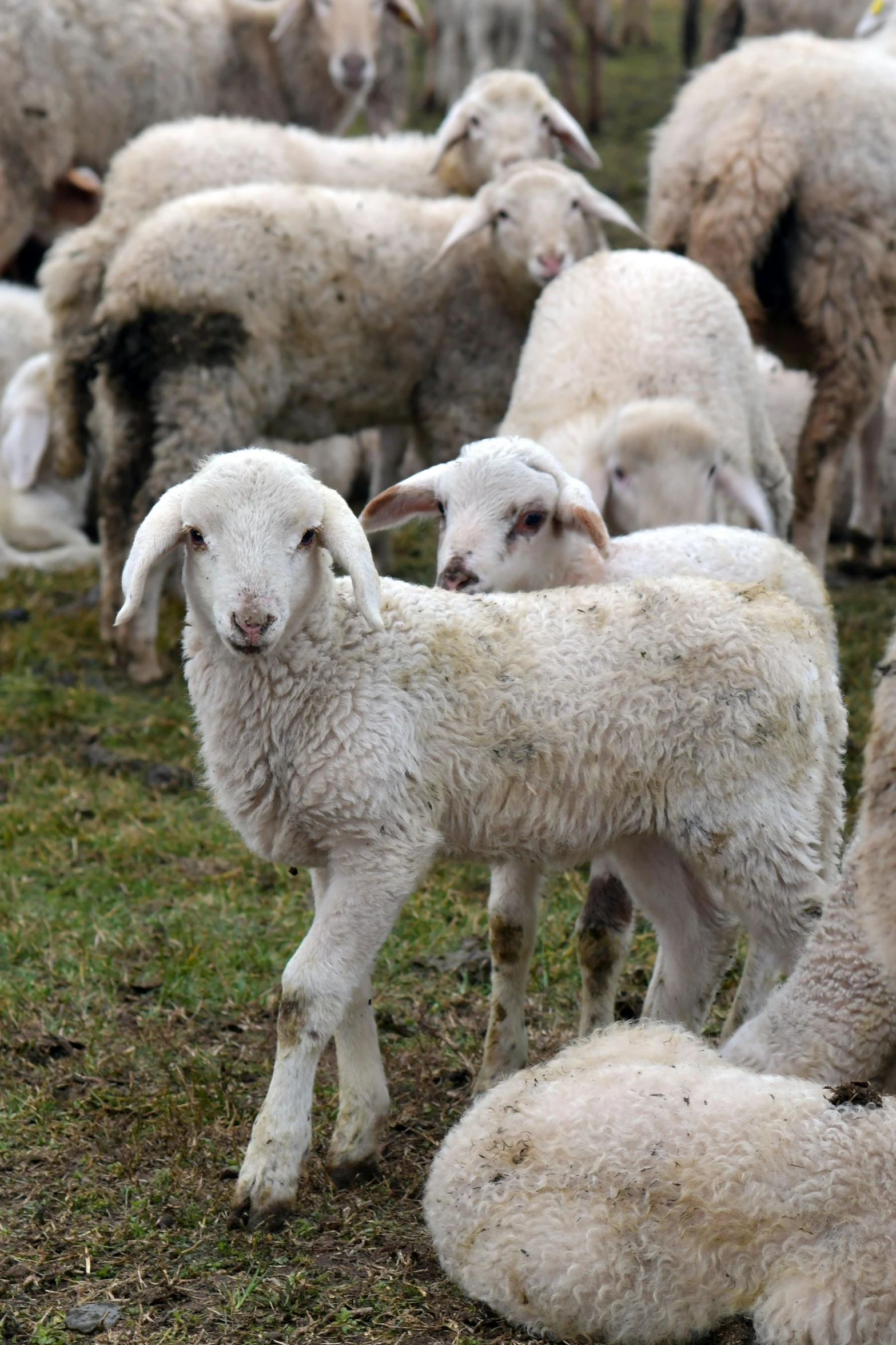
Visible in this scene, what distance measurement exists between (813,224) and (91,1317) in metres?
4.70

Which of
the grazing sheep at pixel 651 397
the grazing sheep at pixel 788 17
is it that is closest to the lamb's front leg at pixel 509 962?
the grazing sheep at pixel 651 397

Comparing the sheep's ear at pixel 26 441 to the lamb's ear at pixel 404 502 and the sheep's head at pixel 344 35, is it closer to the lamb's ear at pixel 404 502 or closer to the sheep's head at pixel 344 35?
the sheep's head at pixel 344 35

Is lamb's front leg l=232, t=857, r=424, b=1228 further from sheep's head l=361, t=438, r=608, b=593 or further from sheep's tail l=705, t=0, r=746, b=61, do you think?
sheep's tail l=705, t=0, r=746, b=61

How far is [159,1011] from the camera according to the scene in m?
4.01

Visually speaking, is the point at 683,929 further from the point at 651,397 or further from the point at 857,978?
the point at 651,397

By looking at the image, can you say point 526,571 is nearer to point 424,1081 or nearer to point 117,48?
point 424,1081

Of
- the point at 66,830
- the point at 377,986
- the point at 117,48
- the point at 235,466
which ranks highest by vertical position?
the point at 235,466

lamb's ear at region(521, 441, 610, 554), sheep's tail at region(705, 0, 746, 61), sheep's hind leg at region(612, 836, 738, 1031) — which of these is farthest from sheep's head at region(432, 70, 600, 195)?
sheep's tail at region(705, 0, 746, 61)

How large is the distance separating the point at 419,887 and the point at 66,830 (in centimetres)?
109

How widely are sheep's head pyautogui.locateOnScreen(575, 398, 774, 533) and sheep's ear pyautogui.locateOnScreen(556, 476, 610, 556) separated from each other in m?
0.78

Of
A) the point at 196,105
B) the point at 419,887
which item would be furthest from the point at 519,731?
the point at 196,105

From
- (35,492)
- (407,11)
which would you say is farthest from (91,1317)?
(407,11)

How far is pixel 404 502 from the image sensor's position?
13.5ft

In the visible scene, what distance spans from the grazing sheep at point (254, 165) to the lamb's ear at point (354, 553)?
3.65 metres
